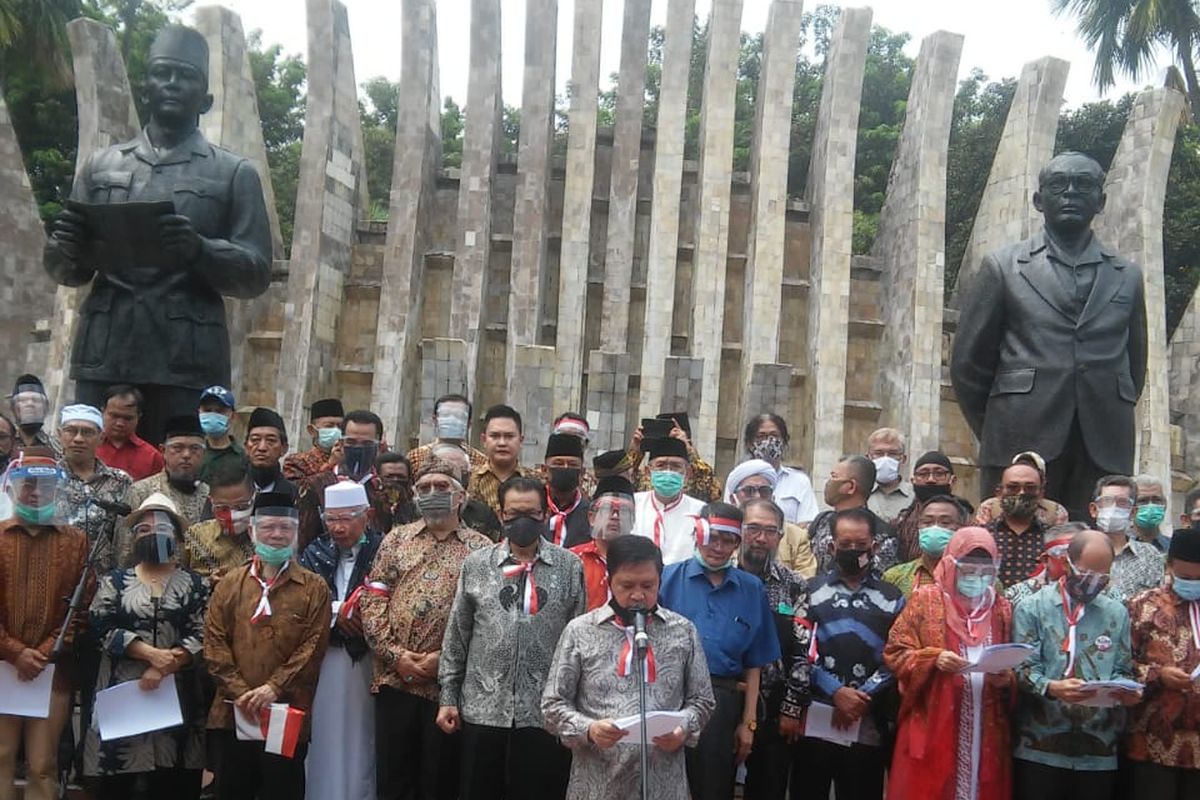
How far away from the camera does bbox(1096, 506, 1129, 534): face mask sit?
6570mm

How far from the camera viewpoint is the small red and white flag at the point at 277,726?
5422mm

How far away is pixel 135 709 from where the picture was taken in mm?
5484

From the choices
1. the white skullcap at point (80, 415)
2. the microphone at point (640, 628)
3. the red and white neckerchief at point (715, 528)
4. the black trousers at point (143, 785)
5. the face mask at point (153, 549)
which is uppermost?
the white skullcap at point (80, 415)

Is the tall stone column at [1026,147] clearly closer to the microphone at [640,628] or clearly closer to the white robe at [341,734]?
the white robe at [341,734]

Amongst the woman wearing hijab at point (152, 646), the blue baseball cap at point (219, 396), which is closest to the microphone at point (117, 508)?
the woman wearing hijab at point (152, 646)

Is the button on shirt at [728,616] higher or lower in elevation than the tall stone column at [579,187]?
lower

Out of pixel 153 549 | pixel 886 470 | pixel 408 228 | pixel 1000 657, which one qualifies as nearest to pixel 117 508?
pixel 153 549

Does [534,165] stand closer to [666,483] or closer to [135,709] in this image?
[666,483]

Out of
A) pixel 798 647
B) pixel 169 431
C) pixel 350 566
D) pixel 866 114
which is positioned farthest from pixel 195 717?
pixel 866 114

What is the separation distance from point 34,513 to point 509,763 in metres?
2.42

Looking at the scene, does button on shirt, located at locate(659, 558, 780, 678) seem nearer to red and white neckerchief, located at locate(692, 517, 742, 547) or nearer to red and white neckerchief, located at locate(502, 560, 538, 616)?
red and white neckerchief, located at locate(692, 517, 742, 547)

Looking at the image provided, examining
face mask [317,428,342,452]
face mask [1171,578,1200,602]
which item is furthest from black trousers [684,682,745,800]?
face mask [317,428,342,452]

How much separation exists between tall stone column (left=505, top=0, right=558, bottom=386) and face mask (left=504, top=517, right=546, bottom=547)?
14919 mm

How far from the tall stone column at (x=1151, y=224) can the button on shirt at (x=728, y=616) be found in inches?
607
